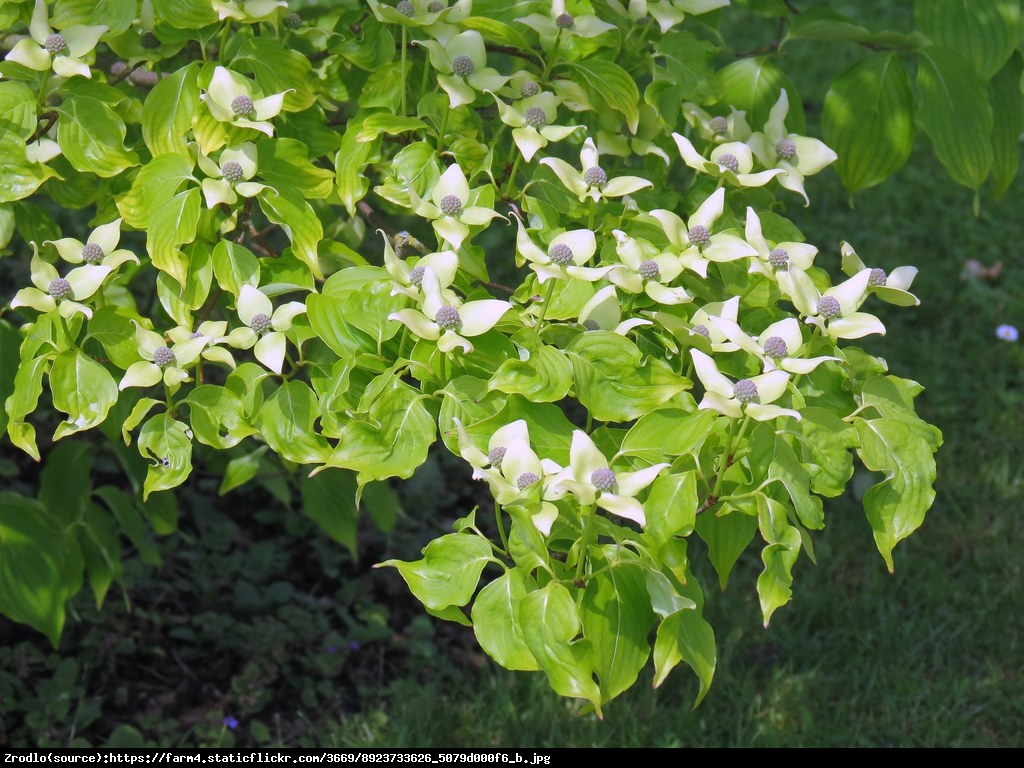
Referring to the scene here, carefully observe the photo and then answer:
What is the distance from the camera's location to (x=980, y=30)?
1713 millimetres

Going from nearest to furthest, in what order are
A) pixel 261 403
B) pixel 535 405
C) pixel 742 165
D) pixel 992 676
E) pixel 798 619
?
pixel 535 405 < pixel 261 403 < pixel 742 165 < pixel 992 676 < pixel 798 619

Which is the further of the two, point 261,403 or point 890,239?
point 890,239

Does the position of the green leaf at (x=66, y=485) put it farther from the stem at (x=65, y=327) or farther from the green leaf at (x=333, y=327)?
the green leaf at (x=333, y=327)

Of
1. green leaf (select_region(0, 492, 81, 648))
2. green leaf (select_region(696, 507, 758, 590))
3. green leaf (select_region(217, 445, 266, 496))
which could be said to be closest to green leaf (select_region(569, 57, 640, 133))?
green leaf (select_region(696, 507, 758, 590))

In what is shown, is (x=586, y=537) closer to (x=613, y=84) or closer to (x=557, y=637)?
(x=557, y=637)

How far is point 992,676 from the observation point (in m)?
3.03

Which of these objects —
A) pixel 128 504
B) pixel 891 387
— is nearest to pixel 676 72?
pixel 891 387

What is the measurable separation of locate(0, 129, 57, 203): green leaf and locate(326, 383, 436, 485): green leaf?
0.57m

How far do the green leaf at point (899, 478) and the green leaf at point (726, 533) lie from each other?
0.49ft

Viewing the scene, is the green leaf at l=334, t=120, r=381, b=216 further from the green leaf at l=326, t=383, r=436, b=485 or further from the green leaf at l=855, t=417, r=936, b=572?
the green leaf at l=855, t=417, r=936, b=572

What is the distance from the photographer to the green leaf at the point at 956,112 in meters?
1.70

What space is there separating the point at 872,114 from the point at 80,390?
125cm

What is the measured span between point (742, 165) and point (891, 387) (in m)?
0.39

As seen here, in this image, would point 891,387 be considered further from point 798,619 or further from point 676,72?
point 798,619
